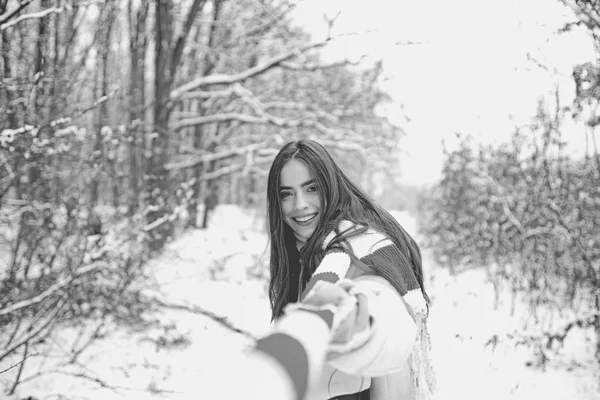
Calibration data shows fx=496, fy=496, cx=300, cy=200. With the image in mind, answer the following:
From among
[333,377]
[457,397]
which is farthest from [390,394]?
[457,397]

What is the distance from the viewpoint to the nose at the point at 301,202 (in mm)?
1727

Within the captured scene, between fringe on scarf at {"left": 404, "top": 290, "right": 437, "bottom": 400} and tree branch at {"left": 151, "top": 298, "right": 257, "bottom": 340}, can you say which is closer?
fringe on scarf at {"left": 404, "top": 290, "right": 437, "bottom": 400}

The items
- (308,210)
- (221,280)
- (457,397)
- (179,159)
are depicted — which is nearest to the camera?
(308,210)

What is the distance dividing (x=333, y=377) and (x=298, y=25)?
925 cm

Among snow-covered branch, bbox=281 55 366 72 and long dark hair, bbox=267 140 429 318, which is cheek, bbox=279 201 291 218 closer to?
long dark hair, bbox=267 140 429 318

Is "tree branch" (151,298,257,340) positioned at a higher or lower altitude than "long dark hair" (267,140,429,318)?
lower

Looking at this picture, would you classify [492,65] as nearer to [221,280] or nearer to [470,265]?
[221,280]

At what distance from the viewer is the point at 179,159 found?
9.29 meters

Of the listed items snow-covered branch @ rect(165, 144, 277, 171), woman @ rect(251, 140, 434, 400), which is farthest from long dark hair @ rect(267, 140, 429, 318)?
snow-covered branch @ rect(165, 144, 277, 171)

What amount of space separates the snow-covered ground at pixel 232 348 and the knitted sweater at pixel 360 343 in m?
0.80

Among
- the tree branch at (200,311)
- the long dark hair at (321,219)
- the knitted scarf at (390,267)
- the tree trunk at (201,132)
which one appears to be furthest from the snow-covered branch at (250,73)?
the knitted scarf at (390,267)

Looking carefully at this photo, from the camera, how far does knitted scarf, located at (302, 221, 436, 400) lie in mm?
1337

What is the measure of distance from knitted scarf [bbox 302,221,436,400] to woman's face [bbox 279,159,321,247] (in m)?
0.18

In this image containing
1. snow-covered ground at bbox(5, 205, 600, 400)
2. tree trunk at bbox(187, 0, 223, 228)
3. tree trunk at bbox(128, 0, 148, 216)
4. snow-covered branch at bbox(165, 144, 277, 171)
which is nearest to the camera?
snow-covered ground at bbox(5, 205, 600, 400)
